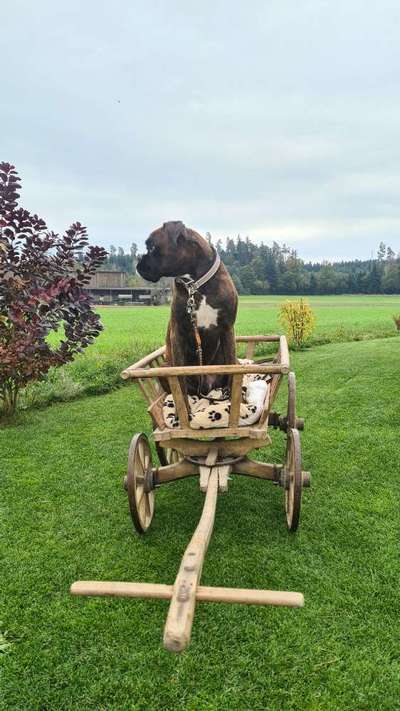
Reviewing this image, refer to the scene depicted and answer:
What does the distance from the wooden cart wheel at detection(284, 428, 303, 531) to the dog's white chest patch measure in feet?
3.35

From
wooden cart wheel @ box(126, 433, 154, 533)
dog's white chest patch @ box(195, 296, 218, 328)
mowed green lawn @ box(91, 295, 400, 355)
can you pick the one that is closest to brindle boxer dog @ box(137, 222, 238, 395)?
dog's white chest patch @ box(195, 296, 218, 328)

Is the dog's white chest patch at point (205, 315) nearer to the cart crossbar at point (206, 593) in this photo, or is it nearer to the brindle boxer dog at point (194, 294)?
the brindle boxer dog at point (194, 294)

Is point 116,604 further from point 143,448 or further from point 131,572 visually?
point 143,448

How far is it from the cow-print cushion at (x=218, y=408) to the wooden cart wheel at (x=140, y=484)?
295 millimetres

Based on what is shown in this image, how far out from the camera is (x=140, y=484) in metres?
3.47

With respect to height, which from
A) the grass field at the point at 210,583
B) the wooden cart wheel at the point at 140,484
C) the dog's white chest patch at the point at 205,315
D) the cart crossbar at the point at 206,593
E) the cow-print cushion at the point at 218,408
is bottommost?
the grass field at the point at 210,583

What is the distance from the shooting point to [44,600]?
2811 mm

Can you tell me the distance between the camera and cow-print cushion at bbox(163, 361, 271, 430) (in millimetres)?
3342

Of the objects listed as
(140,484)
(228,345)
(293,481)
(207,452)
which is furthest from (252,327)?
(293,481)

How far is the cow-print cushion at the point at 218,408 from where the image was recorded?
3.34 metres

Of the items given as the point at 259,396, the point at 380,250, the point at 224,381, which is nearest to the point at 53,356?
the point at 224,381

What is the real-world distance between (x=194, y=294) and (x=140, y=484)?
1.47 metres

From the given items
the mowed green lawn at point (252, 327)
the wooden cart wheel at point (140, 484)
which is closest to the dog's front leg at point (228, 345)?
the wooden cart wheel at point (140, 484)

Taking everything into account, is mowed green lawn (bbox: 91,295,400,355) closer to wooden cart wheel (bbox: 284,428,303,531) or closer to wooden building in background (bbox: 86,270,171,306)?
wooden cart wheel (bbox: 284,428,303,531)
